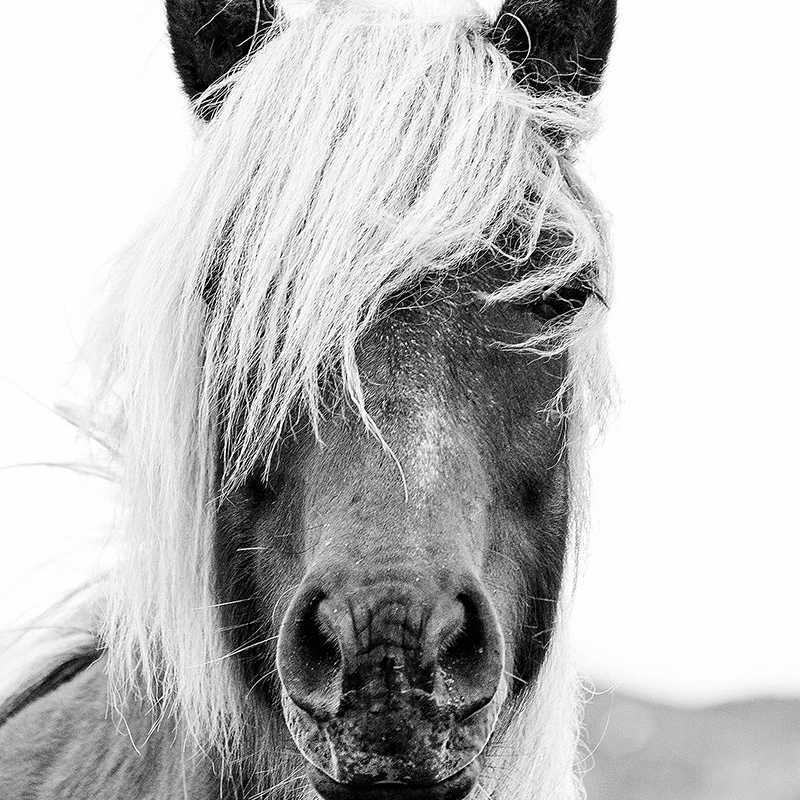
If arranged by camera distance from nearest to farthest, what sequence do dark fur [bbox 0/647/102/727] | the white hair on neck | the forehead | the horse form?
the horse → the forehead → the white hair on neck → dark fur [bbox 0/647/102/727]

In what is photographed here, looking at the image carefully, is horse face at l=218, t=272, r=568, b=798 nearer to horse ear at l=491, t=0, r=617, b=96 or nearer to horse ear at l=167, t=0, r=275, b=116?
horse ear at l=491, t=0, r=617, b=96

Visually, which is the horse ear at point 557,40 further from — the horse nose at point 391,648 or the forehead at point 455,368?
the horse nose at point 391,648

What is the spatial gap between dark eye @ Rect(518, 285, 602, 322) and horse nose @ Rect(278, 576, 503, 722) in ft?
2.28

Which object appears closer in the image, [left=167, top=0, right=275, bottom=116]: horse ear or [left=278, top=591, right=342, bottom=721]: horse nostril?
[left=278, top=591, right=342, bottom=721]: horse nostril

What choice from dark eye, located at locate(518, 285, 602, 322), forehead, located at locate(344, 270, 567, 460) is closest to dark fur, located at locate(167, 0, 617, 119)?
dark eye, located at locate(518, 285, 602, 322)

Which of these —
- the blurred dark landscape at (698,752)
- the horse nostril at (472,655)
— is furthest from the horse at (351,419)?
the blurred dark landscape at (698,752)

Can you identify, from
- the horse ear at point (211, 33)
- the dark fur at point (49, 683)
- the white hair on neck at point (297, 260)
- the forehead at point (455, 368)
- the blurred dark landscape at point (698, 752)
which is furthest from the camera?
the blurred dark landscape at point (698, 752)

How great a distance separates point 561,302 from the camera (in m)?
2.32

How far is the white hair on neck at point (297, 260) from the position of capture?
2.08m

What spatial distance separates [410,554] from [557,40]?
53.1 inches

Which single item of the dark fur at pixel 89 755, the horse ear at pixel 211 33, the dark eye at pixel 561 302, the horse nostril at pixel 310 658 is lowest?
the dark fur at pixel 89 755

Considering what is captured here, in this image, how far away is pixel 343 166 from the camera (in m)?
2.16

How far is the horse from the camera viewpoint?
5.78 feet

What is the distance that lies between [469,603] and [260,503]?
2.04ft
